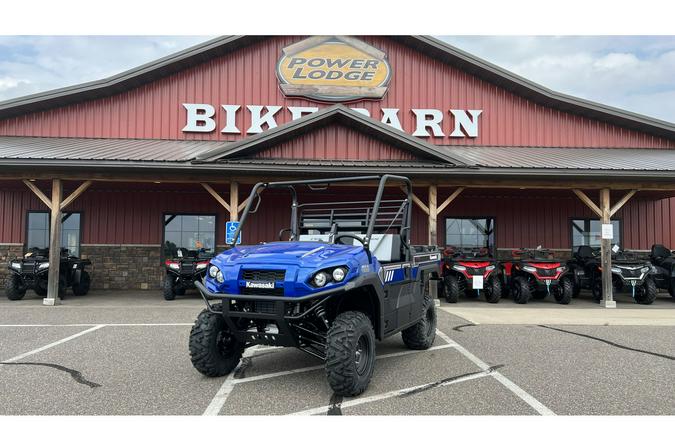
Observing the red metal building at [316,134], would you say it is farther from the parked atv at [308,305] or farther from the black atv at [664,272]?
the parked atv at [308,305]

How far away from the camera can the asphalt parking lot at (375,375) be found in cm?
376

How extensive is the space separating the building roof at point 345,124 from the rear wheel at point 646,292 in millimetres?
5533

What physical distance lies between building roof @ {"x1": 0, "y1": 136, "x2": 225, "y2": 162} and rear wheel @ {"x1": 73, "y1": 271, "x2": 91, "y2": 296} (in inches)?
130

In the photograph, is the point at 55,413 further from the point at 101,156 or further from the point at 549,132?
the point at 549,132

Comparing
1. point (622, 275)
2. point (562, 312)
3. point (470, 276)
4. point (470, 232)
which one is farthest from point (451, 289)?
point (470, 232)

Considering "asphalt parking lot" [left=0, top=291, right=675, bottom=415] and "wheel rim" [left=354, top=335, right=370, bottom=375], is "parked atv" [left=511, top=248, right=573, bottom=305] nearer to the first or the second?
"asphalt parking lot" [left=0, top=291, right=675, bottom=415]

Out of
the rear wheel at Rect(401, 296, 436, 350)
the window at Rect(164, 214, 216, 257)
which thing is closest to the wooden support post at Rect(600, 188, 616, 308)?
the rear wheel at Rect(401, 296, 436, 350)

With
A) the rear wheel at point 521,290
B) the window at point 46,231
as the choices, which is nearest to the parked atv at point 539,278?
the rear wheel at point 521,290

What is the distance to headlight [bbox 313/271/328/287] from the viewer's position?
385 cm

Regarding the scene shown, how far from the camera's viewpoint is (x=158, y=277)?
13750 mm

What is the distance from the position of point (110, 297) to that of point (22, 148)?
14.4 feet

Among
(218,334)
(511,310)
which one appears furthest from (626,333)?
(218,334)

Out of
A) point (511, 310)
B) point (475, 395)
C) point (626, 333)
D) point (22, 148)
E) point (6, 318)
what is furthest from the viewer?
point (22, 148)

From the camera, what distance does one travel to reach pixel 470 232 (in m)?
14.6
